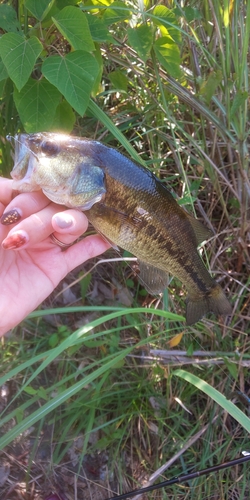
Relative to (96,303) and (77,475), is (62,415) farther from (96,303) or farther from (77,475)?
(96,303)

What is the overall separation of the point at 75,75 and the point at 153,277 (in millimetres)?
877

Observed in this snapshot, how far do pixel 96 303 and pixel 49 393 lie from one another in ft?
2.00

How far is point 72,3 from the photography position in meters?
1.71

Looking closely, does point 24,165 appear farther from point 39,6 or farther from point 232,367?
point 232,367

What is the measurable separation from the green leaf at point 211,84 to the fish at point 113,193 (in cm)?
60

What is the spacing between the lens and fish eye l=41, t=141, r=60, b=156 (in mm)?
1442

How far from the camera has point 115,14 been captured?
68.8 inches

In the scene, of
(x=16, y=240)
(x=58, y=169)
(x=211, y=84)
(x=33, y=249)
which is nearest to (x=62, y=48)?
(x=211, y=84)

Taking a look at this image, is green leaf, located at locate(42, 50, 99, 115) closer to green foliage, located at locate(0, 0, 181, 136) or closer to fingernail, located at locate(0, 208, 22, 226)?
green foliage, located at locate(0, 0, 181, 136)

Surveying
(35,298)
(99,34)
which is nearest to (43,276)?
(35,298)

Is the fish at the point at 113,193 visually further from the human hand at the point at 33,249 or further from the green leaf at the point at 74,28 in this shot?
the green leaf at the point at 74,28

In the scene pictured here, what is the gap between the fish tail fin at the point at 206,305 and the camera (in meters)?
1.96

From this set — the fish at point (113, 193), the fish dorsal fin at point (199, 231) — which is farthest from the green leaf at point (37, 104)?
the fish dorsal fin at point (199, 231)

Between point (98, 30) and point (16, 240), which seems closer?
point (16, 240)
